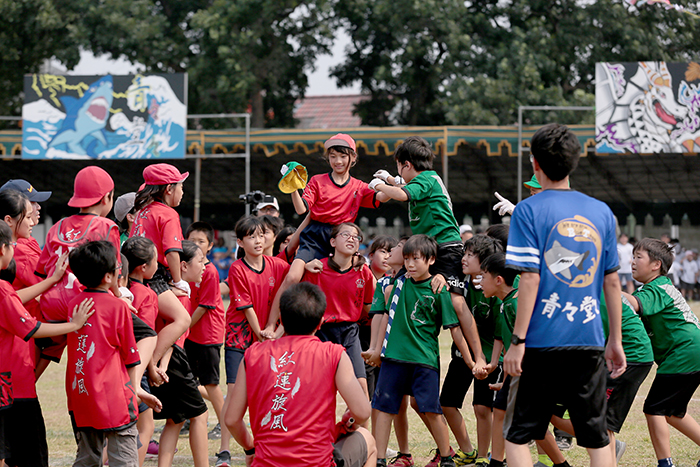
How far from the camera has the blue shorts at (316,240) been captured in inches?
223

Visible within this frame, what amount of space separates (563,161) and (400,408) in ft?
7.89

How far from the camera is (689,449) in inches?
215

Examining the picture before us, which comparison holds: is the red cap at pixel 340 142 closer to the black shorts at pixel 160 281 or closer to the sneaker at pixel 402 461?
the black shorts at pixel 160 281

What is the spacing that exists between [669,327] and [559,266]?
6.51 ft

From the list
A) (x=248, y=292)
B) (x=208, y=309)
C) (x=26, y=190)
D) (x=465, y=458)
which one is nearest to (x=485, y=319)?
(x=465, y=458)

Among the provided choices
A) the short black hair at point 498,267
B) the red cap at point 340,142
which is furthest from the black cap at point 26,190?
the short black hair at point 498,267

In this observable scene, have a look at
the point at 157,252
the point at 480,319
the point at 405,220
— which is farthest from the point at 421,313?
the point at 405,220

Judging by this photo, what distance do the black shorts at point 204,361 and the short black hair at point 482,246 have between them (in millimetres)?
2262

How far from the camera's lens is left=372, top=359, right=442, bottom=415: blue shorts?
480 cm

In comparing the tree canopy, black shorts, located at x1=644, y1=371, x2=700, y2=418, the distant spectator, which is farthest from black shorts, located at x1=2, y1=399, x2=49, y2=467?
the tree canopy

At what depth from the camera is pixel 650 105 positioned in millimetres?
14406

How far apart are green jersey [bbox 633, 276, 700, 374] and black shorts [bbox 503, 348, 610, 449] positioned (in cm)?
169

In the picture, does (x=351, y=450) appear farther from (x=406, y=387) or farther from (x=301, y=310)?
(x=406, y=387)

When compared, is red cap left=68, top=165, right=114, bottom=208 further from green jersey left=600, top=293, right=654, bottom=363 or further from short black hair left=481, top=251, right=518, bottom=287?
green jersey left=600, top=293, right=654, bottom=363
